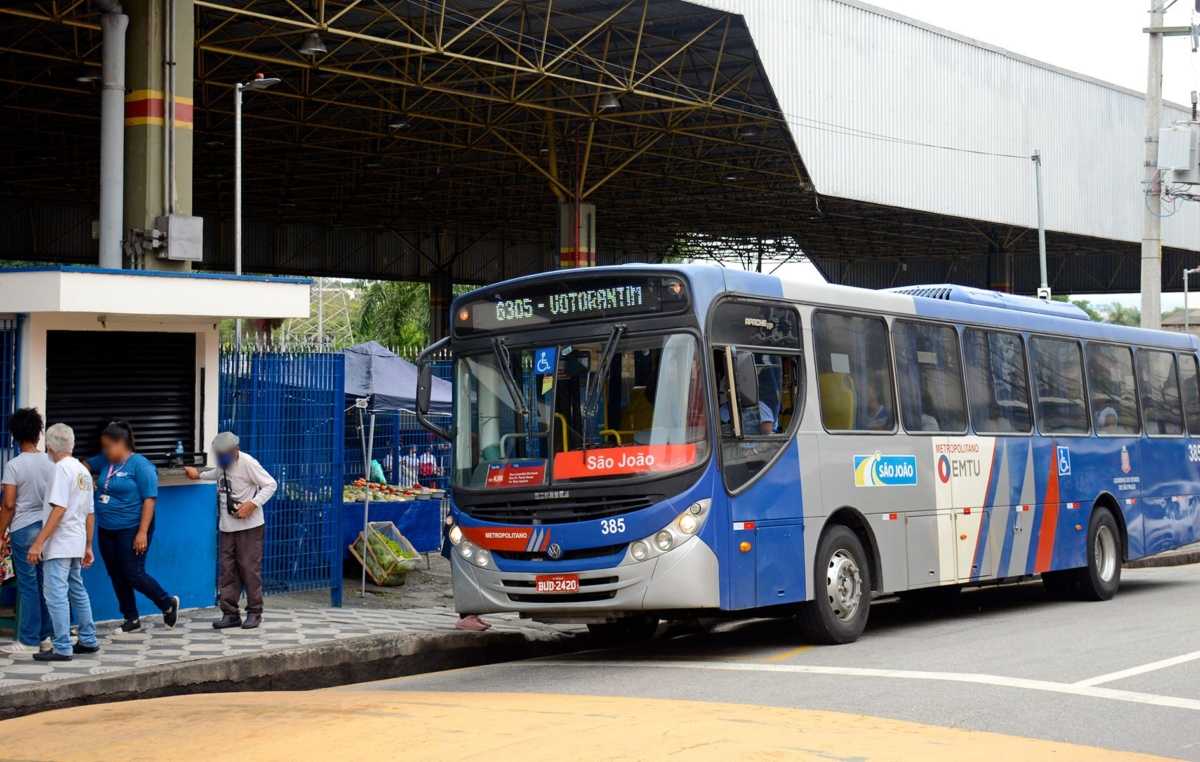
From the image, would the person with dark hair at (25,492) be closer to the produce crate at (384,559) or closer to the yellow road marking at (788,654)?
the yellow road marking at (788,654)

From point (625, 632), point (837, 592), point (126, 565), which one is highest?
point (126, 565)

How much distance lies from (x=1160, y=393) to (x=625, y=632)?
8.39 metres

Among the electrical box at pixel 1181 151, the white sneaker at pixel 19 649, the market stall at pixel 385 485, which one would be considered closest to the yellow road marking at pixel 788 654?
the white sneaker at pixel 19 649

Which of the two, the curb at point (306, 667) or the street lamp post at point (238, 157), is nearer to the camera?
the curb at point (306, 667)

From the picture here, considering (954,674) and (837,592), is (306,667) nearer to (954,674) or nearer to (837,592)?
(837,592)

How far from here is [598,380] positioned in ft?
34.3

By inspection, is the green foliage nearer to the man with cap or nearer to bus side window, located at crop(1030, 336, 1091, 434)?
bus side window, located at crop(1030, 336, 1091, 434)

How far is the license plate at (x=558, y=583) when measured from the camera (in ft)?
33.9

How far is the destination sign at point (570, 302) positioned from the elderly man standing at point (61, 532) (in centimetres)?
327

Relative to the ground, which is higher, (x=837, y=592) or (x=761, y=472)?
(x=761, y=472)

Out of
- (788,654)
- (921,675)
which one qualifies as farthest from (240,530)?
(921,675)

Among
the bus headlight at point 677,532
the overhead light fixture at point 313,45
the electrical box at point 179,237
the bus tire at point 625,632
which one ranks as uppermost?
the overhead light fixture at point 313,45

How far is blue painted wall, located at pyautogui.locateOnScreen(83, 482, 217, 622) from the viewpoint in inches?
500

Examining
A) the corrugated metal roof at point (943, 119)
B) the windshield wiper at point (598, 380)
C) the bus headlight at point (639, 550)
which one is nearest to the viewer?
the bus headlight at point (639, 550)
